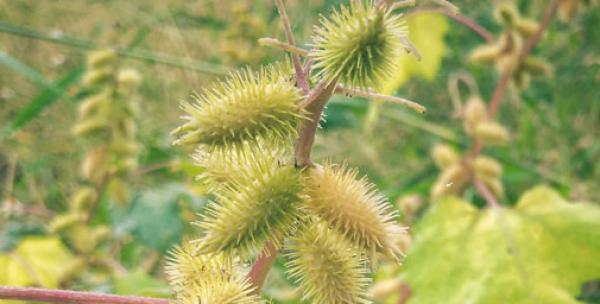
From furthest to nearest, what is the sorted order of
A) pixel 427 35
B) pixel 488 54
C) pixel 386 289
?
pixel 427 35, pixel 488 54, pixel 386 289

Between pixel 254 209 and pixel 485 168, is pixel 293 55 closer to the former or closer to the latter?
pixel 254 209

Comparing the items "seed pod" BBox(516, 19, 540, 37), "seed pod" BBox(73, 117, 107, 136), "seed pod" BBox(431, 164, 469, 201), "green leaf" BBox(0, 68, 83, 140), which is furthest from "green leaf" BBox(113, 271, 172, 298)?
"seed pod" BBox(516, 19, 540, 37)

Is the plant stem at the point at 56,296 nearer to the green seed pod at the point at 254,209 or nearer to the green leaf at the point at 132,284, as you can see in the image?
the green seed pod at the point at 254,209

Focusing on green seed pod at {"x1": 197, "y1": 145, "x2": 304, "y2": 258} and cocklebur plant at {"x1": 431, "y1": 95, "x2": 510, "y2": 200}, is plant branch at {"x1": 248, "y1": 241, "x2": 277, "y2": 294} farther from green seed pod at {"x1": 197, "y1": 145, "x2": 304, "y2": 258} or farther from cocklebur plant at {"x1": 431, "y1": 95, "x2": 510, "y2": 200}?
cocklebur plant at {"x1": 431, "y1": 95, "x2": 510, "y2": 200}

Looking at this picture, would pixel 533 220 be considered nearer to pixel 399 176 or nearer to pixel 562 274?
pixel 562 274

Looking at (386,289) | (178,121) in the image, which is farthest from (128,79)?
(178,121)
